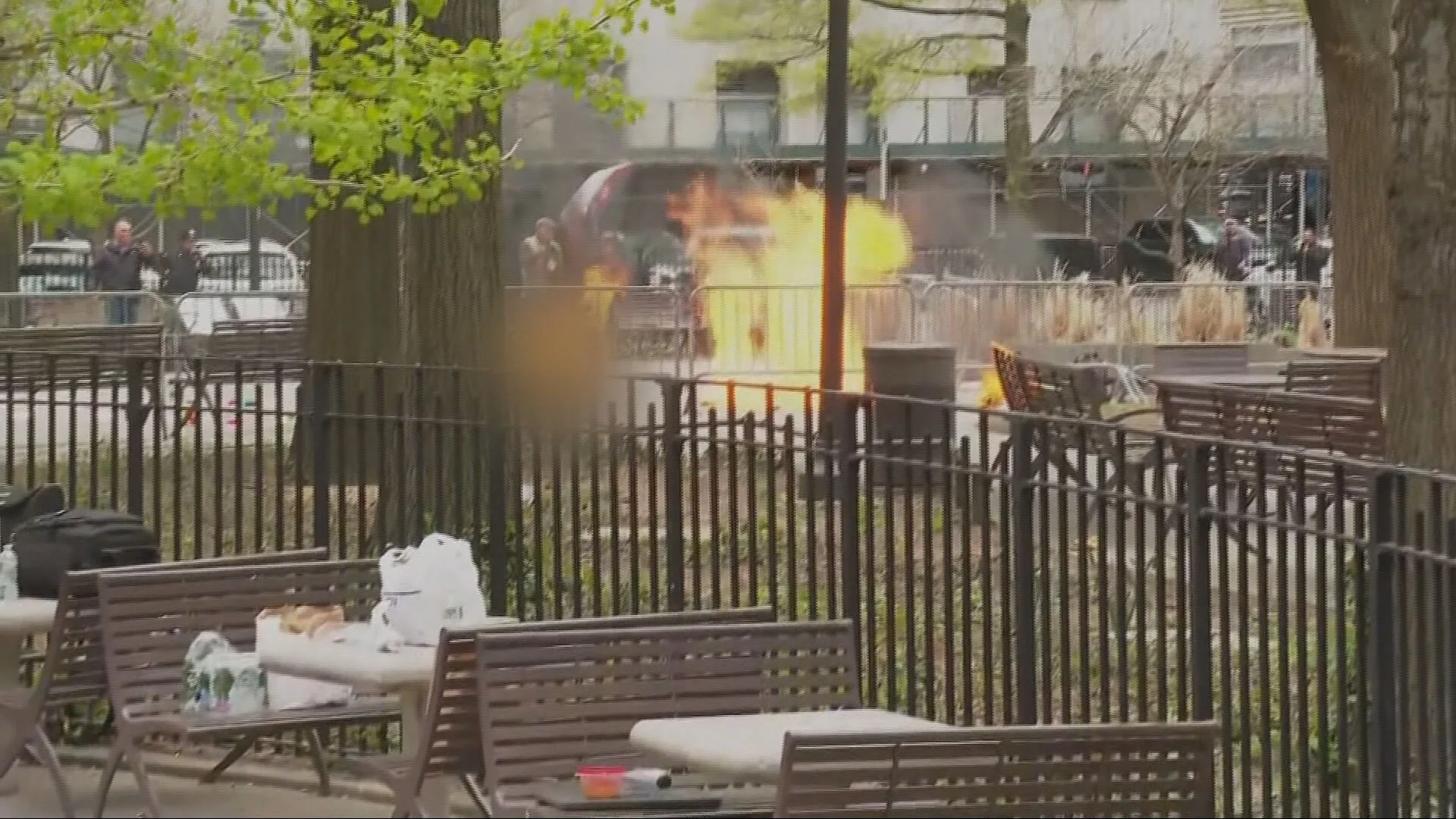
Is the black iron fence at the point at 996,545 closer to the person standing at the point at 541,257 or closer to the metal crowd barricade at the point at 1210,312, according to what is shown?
the metal crowd barricade at the point at 1210,312

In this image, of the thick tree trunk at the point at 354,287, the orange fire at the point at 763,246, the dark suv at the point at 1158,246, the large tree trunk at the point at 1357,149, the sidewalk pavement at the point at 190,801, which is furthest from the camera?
the dark suv at the point at 1158,246

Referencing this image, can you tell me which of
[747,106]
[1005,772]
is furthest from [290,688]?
[747,106]

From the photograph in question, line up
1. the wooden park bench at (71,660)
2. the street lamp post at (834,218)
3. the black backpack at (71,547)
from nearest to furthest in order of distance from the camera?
the wooden park bench at (71,660), the black backpack at (71,547), the street lamp post at (834,218)

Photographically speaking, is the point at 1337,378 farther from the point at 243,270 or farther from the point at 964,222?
the point at 243,270

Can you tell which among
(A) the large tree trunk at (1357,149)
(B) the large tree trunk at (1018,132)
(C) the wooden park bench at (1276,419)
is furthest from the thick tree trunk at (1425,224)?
(B) the large tree trunk at (1018,132)

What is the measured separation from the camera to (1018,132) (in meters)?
38.7

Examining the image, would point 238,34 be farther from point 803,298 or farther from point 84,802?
point 803,298

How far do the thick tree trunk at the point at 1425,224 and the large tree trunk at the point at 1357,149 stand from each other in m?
8.10

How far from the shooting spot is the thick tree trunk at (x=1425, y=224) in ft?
29.7

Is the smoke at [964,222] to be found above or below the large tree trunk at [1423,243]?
above

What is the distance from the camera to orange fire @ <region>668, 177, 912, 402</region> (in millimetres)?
25453

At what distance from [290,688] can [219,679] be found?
0.33 m

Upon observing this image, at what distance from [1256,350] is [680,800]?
1997 centimetres

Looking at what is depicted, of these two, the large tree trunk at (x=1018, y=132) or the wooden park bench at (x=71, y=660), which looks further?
the large tree trunk at (x=1018, y=132)
